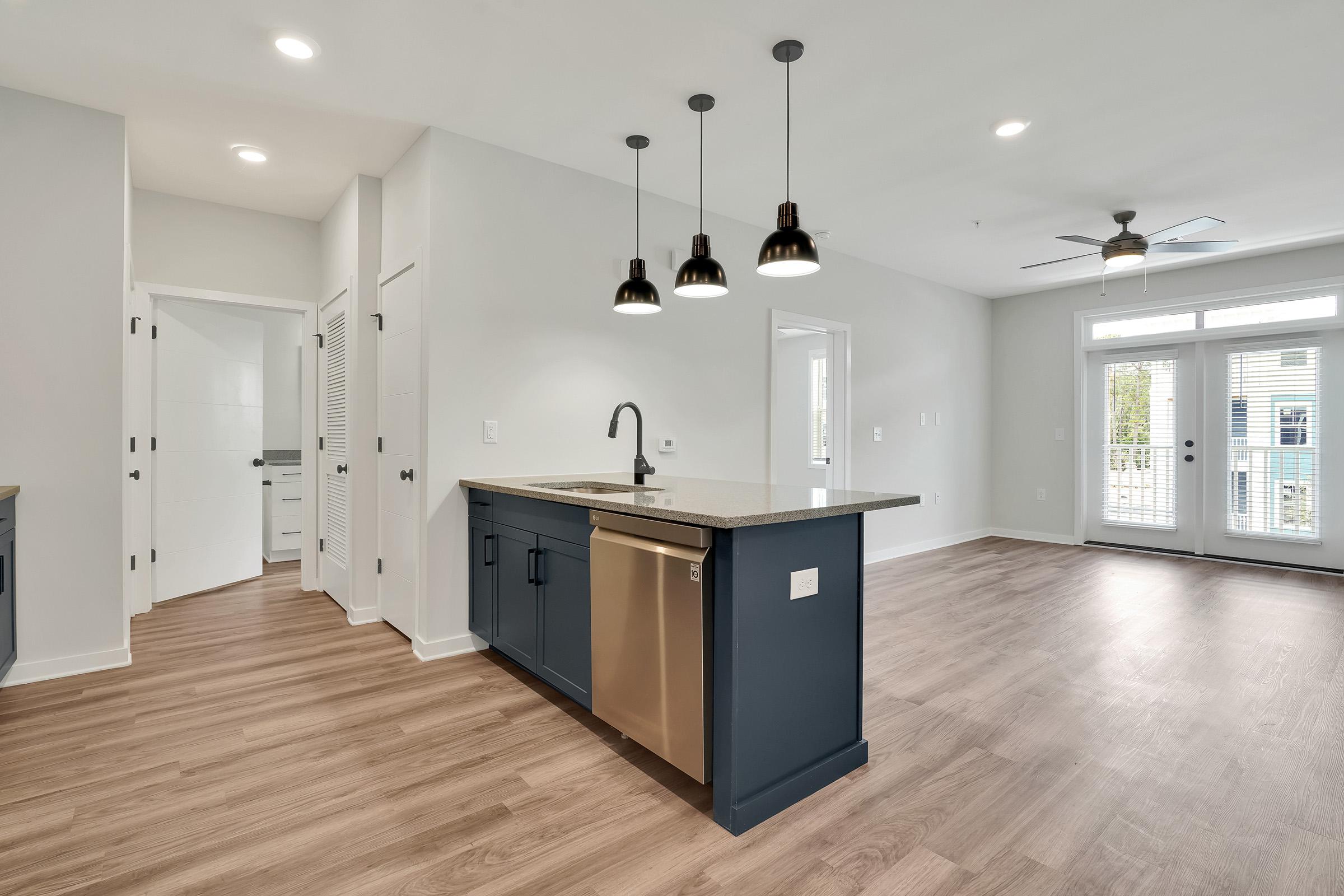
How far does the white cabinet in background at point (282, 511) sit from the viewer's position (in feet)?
18.5

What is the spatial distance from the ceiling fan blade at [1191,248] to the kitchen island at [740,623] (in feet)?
11.8

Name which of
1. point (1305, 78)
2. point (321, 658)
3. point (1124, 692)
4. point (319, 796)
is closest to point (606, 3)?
point (319, 796)

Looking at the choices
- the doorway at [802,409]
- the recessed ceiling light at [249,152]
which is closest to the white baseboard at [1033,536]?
the doorway at [802,409]

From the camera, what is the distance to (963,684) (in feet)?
9.52

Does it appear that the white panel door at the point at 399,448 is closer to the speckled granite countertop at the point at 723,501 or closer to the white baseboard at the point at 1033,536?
the speckled granite countertop at the point at 723,501

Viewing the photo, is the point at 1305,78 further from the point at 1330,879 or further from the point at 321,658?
the point at 321,658

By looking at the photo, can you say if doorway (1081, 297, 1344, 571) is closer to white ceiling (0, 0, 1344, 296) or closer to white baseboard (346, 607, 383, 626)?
white ceiling (0, 0, 1344, 296)

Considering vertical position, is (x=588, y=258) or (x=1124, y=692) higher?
(x=588, y=258)

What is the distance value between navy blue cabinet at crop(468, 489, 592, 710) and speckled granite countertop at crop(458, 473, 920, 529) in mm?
80

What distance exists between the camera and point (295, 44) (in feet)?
8.36

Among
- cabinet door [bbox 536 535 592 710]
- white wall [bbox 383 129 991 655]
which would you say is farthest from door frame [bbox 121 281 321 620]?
cabinet door [bbox 536 535 592 710]

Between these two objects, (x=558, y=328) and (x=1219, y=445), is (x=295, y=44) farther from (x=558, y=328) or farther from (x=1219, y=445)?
(x=1219, y=445)

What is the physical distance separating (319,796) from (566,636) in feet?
3.03

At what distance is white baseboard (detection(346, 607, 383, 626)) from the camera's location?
12.6 feet
